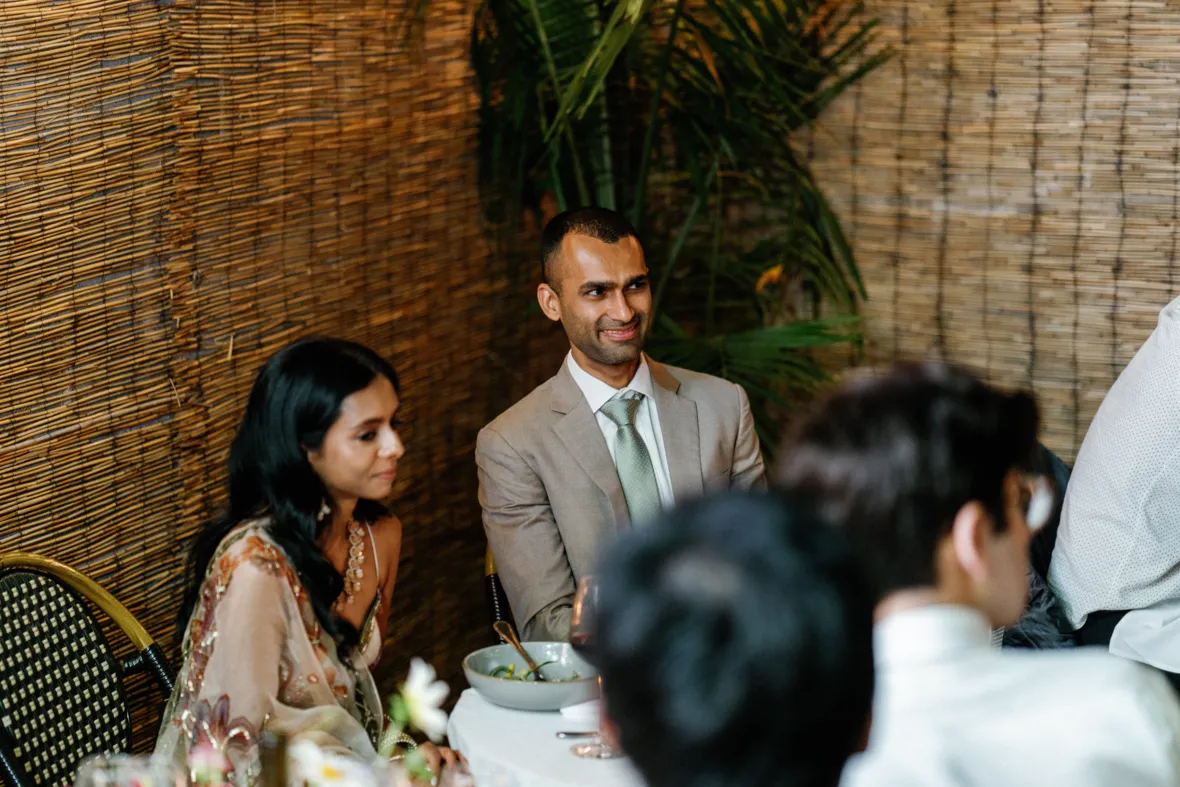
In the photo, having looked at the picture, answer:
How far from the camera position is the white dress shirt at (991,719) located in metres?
1.14

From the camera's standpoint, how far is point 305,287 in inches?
127

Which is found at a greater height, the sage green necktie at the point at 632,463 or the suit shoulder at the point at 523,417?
the suit shoulder at the point at 523,417

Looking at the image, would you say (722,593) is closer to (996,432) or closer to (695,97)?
(996,432)

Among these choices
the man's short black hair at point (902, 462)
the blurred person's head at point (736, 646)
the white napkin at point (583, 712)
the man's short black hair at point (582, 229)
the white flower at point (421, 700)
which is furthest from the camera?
the man's short black hair at point (582, 229)

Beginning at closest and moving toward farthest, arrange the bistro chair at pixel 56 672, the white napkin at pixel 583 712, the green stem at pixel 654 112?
the white napkin at pixel 583 712
the bistro chair at pixel 56 672
the green stem at pixel 654 112

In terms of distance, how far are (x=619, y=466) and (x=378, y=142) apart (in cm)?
111

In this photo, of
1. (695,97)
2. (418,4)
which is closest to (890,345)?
(695,97)

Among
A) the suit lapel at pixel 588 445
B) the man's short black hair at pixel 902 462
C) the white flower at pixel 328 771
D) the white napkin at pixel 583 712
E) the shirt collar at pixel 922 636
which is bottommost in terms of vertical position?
the white napkin at pixel 583 712

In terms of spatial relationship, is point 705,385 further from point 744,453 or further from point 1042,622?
point 1042,622

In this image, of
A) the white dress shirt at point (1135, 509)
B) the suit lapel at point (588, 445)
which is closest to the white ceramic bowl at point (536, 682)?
the suit lapel at point (588, 445)

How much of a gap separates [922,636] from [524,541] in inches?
69.6

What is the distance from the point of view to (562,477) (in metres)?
2.90

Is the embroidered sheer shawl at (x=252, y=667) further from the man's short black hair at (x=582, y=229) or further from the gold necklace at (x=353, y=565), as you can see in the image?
the man's short black hair at (x=582, y=229)

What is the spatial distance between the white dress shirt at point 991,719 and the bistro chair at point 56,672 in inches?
62.5
